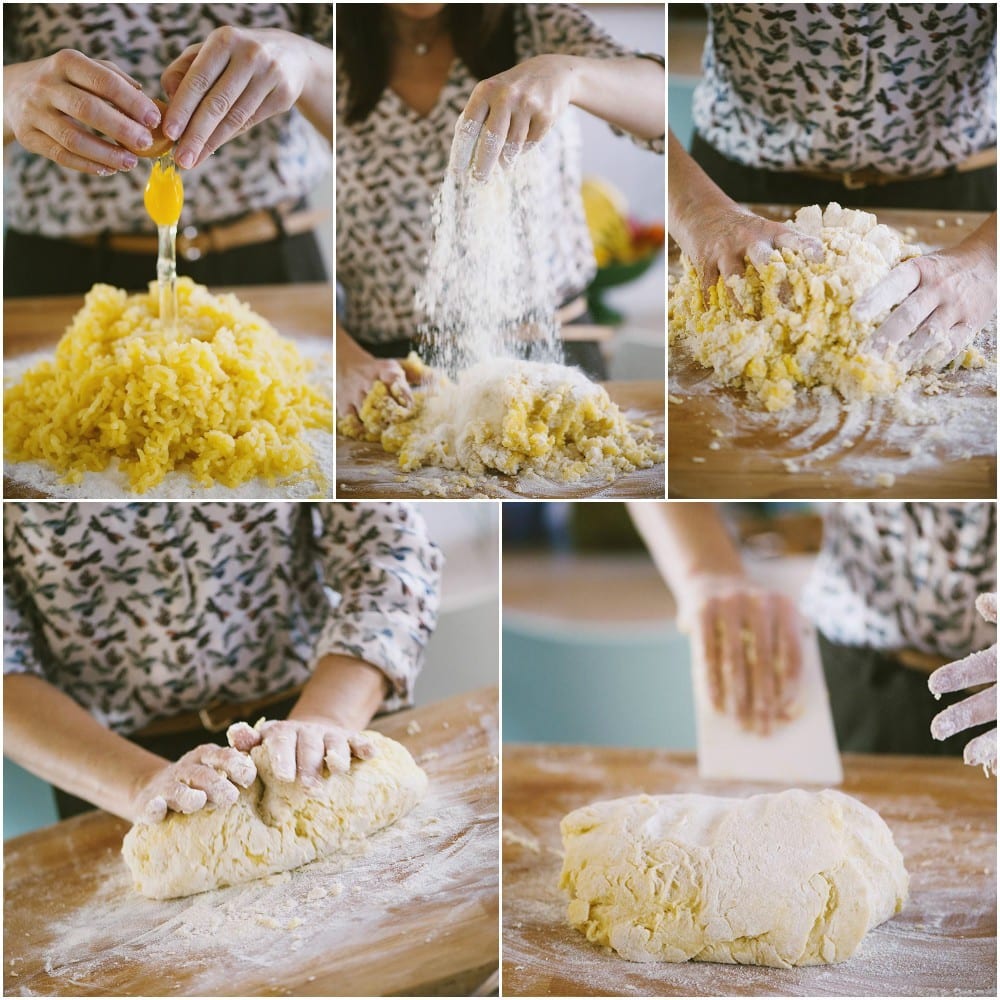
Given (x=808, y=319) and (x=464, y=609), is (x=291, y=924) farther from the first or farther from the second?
(x=808, y=319)

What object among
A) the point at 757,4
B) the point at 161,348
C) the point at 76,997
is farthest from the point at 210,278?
the point at 76,997

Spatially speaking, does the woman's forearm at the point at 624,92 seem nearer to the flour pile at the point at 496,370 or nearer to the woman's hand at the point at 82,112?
the flour pile at the point at 496,370

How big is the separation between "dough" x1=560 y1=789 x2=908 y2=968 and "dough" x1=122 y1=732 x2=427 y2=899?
9.7 inches

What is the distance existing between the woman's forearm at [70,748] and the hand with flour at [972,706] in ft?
2.80

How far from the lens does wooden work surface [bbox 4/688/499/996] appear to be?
102cm

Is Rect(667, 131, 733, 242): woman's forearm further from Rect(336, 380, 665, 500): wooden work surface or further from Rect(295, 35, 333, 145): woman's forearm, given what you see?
Rect(295, 35, 333, 145): woman's forearm

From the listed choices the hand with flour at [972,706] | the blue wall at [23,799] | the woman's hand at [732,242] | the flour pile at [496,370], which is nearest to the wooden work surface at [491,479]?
the flour pile at [496,370]

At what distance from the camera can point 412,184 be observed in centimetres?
119

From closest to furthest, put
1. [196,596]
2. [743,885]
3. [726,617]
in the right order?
1. [743,885]
2. [196,596]
3. [726,617]

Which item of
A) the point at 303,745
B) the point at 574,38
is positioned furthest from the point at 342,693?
the point at 574,38

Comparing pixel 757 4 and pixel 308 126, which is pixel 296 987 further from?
pixel 757 4

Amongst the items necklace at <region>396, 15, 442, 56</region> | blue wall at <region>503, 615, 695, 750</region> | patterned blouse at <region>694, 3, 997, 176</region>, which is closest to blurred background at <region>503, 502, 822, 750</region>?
blue wall at <region>503, 615, 695, 750</region>

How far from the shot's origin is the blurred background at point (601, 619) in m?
1.46

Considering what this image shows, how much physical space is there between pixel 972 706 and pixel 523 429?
0.55 metres
